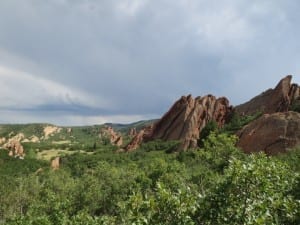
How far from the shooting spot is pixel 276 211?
16.4m

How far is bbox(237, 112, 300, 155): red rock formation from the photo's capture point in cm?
9106

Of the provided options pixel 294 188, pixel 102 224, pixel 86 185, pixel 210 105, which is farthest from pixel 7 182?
pixel 294 188

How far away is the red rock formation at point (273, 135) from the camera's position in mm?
91062

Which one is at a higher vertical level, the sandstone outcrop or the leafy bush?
the sandstone outcrop

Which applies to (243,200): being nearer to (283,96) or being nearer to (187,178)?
(187,178)

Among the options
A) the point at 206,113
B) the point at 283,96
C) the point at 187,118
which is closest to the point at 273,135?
the point at 283,96

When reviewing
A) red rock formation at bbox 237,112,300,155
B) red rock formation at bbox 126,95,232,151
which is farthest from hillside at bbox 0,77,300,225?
red rock formation at bbox 126,95,232,151

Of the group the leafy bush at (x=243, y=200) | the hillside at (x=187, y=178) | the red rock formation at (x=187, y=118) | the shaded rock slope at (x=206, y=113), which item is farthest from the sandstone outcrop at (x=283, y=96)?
the leafy bush at (x=243, y=200)

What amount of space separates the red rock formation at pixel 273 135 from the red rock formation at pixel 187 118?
53.3 m

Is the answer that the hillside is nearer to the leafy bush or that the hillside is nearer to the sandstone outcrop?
the leafy bush

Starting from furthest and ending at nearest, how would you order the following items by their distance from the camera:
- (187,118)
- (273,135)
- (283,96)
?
(187,118), (283,96), (273,135)

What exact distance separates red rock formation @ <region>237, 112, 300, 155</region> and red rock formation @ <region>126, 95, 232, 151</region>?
175 feet

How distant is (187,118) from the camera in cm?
16325

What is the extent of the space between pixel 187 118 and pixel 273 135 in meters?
70.3
